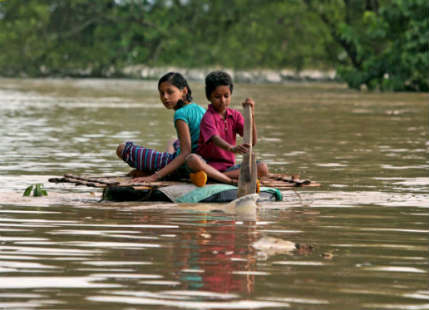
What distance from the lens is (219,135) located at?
34.0ft

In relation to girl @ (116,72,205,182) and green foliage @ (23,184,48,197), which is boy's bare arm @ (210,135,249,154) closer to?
girl @ (116,72,205,182)

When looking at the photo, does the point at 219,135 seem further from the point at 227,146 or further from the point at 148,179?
the point at 148,179

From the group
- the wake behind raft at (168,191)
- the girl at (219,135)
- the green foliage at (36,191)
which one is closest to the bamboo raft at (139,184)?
the wake behind raft at (168,191)

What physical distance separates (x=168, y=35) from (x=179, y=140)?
72.6 meters

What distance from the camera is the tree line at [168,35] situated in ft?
248

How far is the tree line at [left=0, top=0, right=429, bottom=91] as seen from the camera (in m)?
75.6

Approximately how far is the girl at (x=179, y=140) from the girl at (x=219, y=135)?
7.1 inches

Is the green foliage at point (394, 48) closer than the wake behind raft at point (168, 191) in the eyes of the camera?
No

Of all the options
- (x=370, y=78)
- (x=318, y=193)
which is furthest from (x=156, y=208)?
(x=370, y=78)

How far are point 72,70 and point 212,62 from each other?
11805 mm

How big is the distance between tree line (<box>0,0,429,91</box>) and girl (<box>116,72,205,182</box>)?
5544 centimetres

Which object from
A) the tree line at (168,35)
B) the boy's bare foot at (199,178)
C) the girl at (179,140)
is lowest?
the tree line at (168,35)

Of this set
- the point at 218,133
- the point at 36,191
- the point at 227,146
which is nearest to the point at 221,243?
the point at 227,146

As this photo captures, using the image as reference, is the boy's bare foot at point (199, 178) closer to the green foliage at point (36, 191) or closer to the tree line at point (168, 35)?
the green foliage at point (36, 191)
